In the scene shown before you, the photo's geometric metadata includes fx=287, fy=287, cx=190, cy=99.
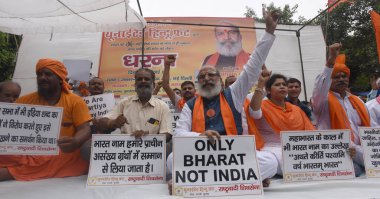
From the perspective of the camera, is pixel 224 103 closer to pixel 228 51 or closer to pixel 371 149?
pixel 371 149

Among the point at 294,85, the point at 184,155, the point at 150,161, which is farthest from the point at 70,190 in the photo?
the point at 294,85

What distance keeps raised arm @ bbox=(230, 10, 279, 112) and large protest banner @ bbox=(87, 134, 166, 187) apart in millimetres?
905

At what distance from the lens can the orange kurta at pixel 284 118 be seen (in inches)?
121

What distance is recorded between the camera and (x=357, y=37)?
18.9 metres

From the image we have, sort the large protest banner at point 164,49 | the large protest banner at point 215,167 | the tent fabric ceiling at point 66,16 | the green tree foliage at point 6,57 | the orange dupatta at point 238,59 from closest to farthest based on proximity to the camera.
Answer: the large protest banner at point 215,167
the tent fabric ceiling at point 66,16
the large protest banner at point 164,49
the orange dupatta at point 238,59
the green tree foliage at point 6,57

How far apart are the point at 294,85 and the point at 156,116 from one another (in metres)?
1.95

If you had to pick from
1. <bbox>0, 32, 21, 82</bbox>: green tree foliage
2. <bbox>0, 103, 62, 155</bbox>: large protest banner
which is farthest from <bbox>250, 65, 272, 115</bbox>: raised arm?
<bbox>0, 32, 21, 82</bbox>: green tree foliage

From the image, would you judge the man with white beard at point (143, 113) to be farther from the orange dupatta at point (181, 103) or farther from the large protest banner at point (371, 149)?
the large protest banner at point (371, 149)

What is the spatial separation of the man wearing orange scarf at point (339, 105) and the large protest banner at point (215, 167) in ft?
4.05

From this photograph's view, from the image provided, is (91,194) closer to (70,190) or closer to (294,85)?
(70,190)

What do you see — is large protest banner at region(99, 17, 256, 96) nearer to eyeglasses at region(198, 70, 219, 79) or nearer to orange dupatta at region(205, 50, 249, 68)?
orange dupatta at region(205, 50, 249, 68)

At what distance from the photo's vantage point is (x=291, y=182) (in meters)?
2.65

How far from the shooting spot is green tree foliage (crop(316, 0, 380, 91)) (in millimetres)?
17175

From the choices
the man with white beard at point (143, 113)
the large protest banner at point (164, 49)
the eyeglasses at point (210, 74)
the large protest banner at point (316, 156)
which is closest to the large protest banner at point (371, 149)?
the large protest banner at point (316, 156)
